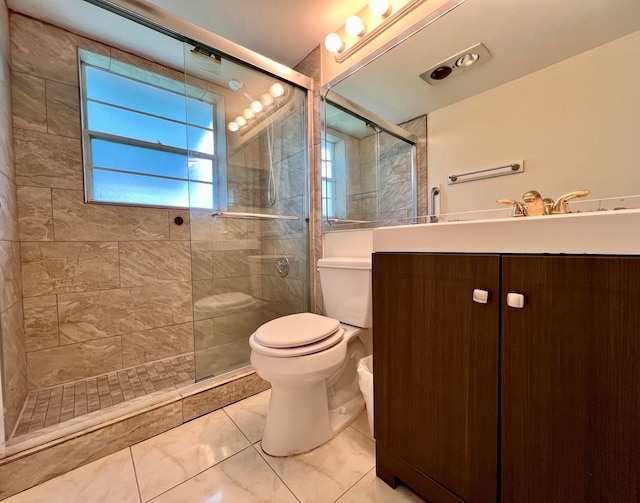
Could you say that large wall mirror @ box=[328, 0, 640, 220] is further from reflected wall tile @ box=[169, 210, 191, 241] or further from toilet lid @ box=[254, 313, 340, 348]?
reflected wall tile @ box=[169, 210, 191, 241]

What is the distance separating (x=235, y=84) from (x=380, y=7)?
2.98 feet

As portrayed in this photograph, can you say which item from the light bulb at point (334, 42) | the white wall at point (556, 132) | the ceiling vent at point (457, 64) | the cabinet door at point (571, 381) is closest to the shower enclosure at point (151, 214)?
the light bulb at point (334, 42)

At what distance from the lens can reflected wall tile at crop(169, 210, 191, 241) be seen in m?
1.95

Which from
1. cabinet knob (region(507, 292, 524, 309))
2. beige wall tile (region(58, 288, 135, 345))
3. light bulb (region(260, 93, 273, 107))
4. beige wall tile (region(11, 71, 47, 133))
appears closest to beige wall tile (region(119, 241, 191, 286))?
beige wall tile (region(58, 288, 135, 345))

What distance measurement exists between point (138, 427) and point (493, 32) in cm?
222

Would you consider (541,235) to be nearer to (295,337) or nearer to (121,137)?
(295,337)

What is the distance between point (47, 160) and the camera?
154cm

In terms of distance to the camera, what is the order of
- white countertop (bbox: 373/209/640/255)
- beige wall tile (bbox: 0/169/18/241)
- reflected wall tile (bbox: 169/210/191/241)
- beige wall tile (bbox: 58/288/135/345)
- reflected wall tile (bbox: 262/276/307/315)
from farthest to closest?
reflected wall tile (bbox: 169/210/191/241) → reflected wall tile (bbox: 262/276/307/315) → beige wall tile (bbox: 58/288/135/345) → beige wall tile (bbox: 0/169/18/241) → white countertop (bbox: 373/209/640/255)

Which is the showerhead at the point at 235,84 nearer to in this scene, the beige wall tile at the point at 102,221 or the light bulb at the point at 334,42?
the light bulb at the point at 334,42

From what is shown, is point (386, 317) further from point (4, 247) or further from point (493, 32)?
point (4, 247)

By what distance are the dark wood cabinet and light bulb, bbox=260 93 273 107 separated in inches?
58.4

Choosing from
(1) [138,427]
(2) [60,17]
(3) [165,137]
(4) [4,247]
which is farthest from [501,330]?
(2) [60,17]

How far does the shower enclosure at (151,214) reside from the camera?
1495 millimetres

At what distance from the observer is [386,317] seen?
2.80 ft
